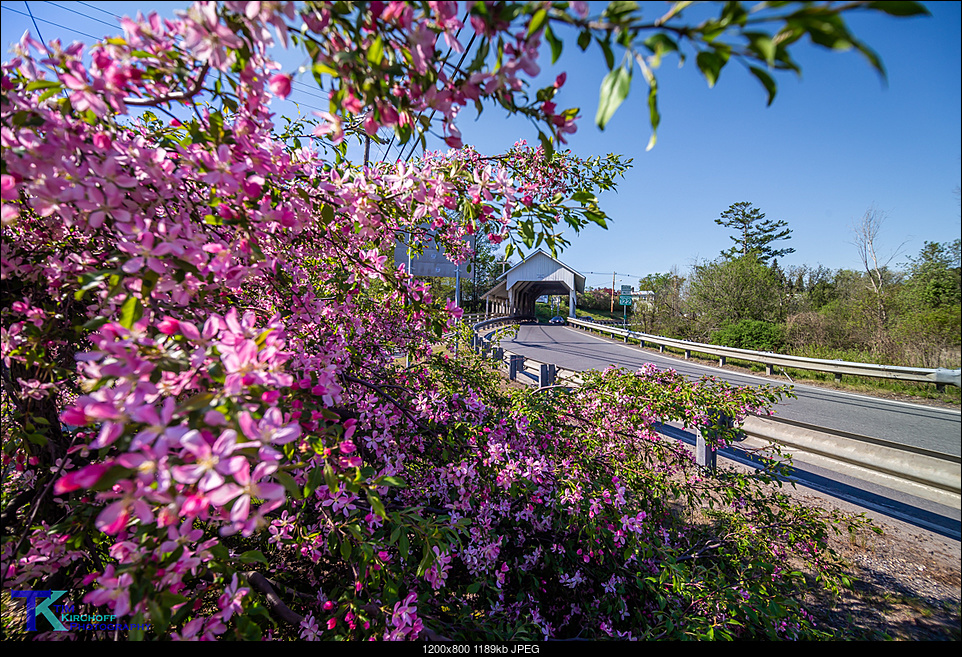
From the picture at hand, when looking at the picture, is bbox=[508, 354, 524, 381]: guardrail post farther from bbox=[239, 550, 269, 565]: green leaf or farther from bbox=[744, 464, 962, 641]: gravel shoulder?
bbox=[239, 550, 269, 565]: green leaf

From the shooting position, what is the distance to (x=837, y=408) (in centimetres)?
651

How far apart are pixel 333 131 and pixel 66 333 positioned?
127cm

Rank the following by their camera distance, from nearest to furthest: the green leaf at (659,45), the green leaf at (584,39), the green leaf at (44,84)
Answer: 1. the green leaf at (659,45)
2. the green leaf at (584,39)
3. the green leaf at (44,84)

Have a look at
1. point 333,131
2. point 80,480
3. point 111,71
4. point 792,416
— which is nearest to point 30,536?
point 80,480

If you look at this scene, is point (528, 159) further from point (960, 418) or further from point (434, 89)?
point (960, 418)

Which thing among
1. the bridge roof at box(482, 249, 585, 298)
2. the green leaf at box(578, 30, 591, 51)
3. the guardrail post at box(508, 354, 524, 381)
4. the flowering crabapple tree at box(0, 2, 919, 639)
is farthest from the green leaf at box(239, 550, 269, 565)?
the bridge roof at box(482, 249, 585, 298)

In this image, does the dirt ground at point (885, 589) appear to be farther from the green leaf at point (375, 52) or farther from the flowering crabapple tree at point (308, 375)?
the green leaf at point (375, 52)

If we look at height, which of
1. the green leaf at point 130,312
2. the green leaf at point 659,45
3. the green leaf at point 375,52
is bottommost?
the green leaf at point 130,312

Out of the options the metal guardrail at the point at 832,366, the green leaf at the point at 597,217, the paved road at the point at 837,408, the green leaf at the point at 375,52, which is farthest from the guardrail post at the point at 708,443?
the green leaf at the point at 375,52

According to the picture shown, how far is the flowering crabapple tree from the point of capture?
2.49 feet

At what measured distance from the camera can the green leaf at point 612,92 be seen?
704mm

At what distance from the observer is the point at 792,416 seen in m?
5.91

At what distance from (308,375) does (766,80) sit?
1.45 m

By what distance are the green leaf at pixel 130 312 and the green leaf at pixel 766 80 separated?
4.67 feet
